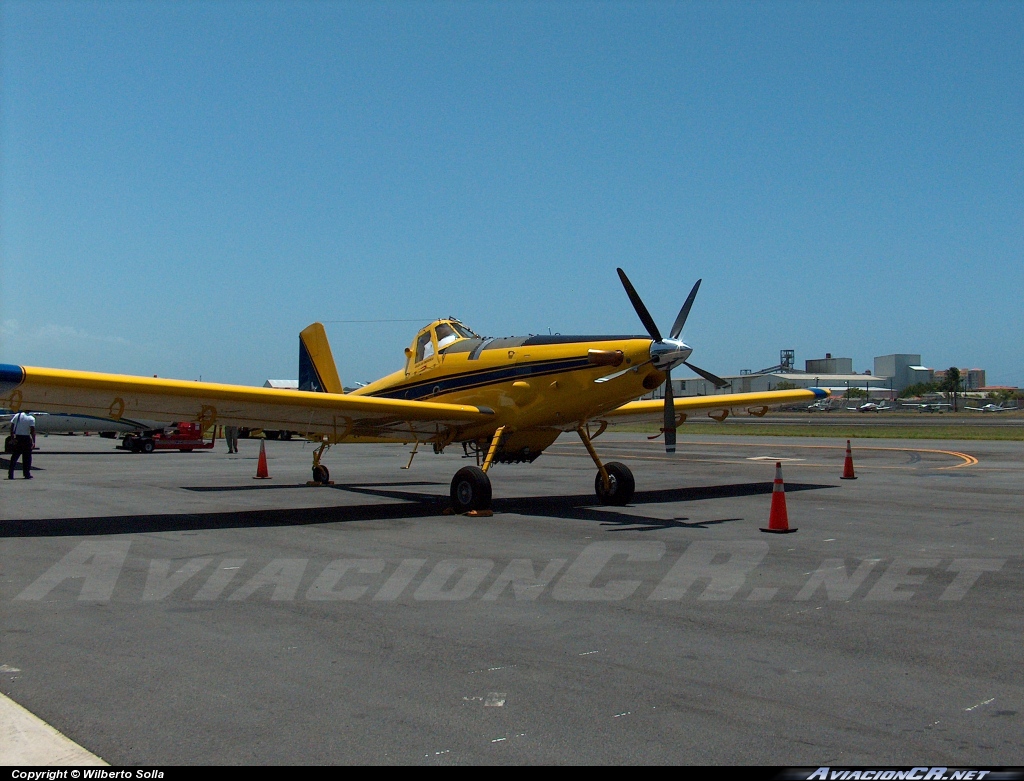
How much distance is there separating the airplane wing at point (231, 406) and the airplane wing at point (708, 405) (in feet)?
12.3

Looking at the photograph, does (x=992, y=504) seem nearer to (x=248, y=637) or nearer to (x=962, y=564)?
(x=962, y=564)

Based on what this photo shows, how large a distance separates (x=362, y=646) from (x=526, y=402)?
872 centimetres

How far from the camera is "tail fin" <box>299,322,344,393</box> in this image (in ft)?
68.3

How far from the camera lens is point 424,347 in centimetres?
1681

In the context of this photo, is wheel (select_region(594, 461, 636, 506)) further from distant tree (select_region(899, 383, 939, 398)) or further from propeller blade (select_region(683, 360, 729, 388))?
distant tree (select_region(899, 383, 939, 398))

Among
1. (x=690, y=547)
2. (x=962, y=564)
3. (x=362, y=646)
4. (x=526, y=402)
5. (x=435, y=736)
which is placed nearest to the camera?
(x=435, y=736)

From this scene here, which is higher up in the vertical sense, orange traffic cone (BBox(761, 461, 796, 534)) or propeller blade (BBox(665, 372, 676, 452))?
propeller blade (BBox(665, 372, 676, 452))

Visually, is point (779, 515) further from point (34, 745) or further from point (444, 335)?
point (34, 745)

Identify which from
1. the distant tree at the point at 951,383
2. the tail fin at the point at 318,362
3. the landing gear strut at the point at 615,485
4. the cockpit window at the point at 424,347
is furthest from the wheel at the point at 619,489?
the distant tree at the point at 951,383

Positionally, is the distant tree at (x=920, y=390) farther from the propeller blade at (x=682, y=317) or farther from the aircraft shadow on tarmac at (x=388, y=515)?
the propeller blade at (x=682, y=317)

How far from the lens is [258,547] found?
10469 millimetres

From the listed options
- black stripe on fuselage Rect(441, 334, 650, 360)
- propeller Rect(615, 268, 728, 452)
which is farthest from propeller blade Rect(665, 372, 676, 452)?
black stripe on fuselage Rect(441, 334, 650, 360)

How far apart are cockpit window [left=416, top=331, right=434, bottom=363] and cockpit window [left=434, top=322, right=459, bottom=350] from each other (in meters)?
0.29
